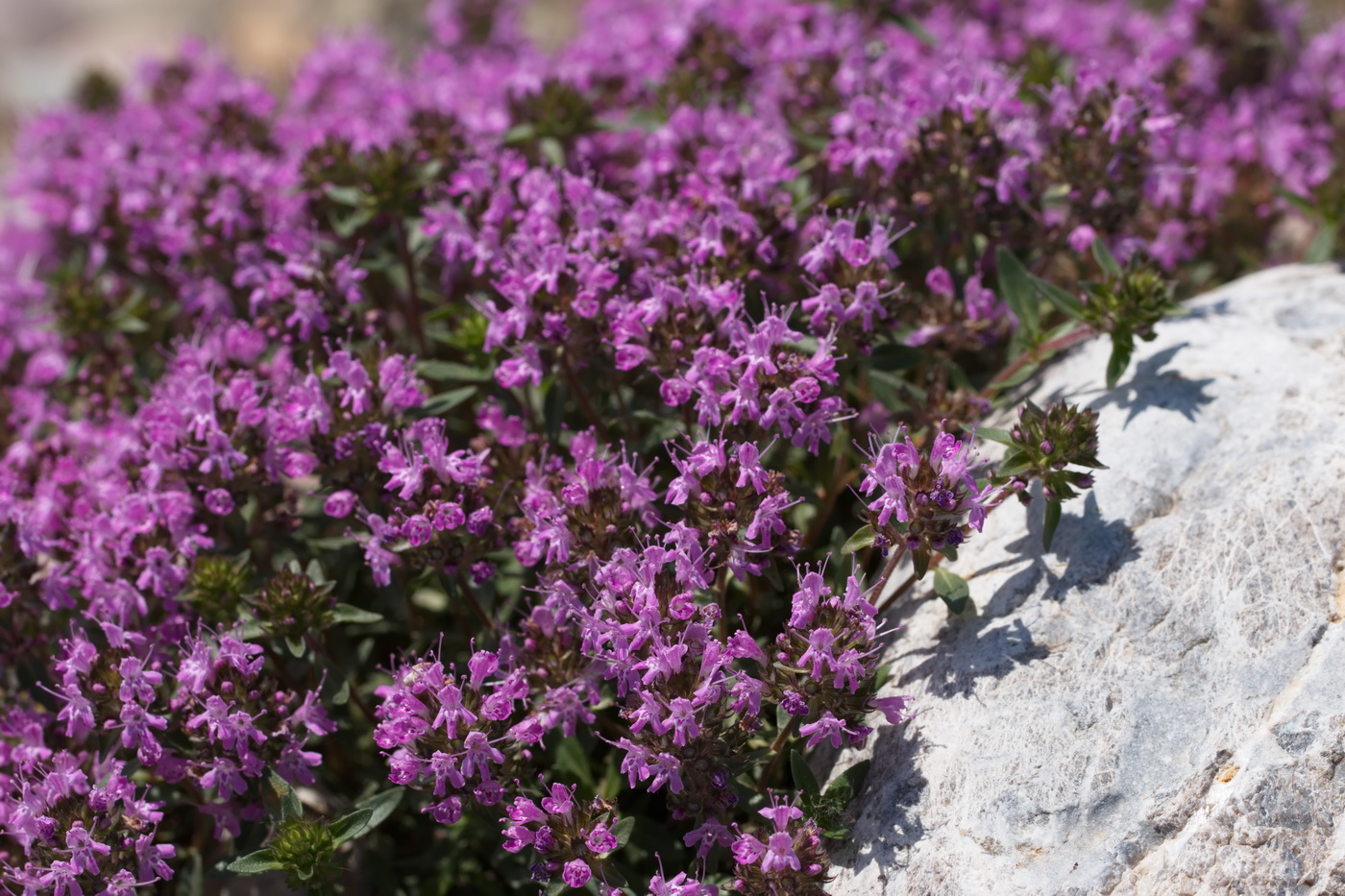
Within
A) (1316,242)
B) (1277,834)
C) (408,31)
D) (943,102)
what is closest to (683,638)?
(1277,834)

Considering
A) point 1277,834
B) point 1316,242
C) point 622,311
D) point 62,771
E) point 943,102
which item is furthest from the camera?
point 1316,242

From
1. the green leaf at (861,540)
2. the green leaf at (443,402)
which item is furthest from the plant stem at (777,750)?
the green leaf at (443,402)

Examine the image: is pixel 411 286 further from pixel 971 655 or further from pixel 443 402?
pixel 971 655

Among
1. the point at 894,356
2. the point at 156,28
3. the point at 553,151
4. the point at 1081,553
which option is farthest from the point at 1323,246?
the point at 156,28

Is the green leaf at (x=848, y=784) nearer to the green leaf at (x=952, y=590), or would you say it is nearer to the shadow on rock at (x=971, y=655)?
the shadow on rock at (x=971, y=655)

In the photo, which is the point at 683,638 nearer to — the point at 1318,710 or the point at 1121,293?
the point at 1318,710

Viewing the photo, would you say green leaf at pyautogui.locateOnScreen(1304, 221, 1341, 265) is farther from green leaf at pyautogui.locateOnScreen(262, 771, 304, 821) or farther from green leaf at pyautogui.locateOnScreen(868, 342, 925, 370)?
green leaf at pyautogui.locateOnScreen(262, 771, 304, 821)
